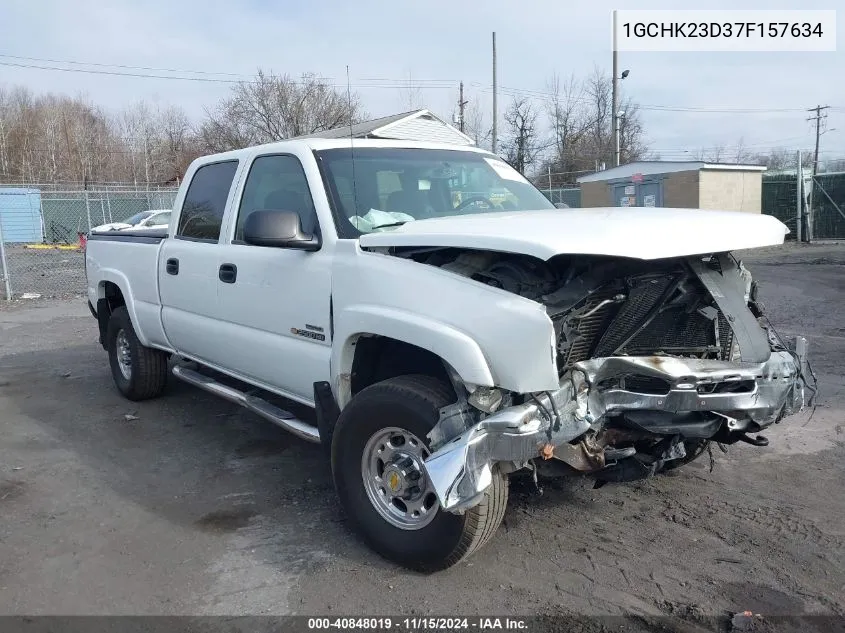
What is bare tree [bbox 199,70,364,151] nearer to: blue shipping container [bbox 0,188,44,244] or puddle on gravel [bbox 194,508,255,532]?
blue shipping container [bbox 0,188,44,244]

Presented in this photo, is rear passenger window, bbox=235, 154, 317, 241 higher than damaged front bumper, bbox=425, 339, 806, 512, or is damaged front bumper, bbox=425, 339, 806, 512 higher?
rear passenger window, bbox=235, 154, 317, 241

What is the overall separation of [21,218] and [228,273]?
29958 mm

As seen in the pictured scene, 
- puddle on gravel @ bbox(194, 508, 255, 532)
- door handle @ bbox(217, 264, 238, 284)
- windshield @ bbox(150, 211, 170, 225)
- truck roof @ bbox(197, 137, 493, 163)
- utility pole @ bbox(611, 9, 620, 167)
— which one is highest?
utility pole @ bbox(611, 9, 620, 167)

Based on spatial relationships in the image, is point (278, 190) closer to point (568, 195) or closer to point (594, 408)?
point (594, 408)

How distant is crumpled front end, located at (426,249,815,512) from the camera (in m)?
2.77

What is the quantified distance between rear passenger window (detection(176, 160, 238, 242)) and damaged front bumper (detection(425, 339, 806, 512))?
2.68m

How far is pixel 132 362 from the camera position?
612 centimetres

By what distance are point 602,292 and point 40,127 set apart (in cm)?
5836

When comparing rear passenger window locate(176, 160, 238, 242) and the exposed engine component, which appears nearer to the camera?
the exposed engine component

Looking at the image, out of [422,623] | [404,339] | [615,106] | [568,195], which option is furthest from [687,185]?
[422,623]

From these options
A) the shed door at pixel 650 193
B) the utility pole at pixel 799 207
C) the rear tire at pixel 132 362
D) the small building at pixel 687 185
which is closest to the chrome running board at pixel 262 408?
the rear tire at pixel 132 362

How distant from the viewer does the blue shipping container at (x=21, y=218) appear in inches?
1147

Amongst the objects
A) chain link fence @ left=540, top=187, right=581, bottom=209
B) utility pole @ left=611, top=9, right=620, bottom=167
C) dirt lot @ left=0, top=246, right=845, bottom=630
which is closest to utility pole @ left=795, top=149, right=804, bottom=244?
utility pole @ left=611, top=9, right=620, bottom=167

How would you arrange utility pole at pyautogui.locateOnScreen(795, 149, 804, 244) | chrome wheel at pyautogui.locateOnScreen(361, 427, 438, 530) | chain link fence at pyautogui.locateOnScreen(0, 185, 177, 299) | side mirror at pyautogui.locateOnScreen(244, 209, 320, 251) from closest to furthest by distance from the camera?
chrome wheel at pyautogui.locateOnScreen(361, 427, 438, 530)
side mirror at pyautogui.locateOnScreen(244, 209, 320, 251)
utility pole at pyautogui.locateOnScreen(795, 149, 804, 244)
chain link fence at pyautogui.locateOnScreen(0, 185, 177, 299)
